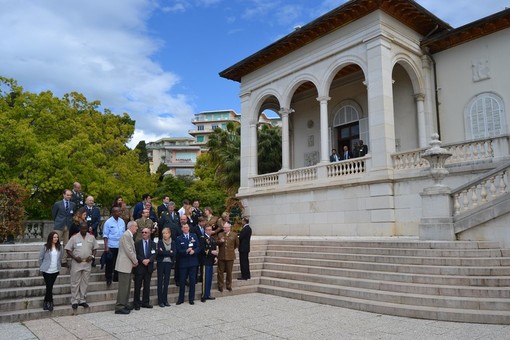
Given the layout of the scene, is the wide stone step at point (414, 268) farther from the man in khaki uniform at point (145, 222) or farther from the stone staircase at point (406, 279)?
the man in khaki uniform at point (145, 222)

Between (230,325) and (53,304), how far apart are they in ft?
13.2

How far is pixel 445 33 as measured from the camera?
56.3 ft

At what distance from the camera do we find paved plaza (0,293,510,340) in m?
6.68

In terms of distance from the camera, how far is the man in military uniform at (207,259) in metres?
10.2

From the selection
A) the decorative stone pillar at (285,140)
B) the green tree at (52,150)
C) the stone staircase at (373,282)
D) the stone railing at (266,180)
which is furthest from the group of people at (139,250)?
the green tree at (52,150)

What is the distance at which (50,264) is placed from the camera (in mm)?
8469

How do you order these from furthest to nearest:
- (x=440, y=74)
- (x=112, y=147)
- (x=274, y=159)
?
(x=112, y=147), (x=274, y=159), (x=440, y=74)

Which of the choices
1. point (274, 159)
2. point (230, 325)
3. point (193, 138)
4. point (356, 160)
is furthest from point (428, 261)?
point (193, 138)

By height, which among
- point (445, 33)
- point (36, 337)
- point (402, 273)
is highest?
point (445, 33)

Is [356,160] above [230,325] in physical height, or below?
above

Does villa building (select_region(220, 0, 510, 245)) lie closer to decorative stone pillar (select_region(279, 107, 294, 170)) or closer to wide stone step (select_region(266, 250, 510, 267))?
decorative stone pillar (select_region(279, 107, 294, 170))

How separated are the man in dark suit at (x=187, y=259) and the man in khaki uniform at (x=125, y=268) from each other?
1255 mm

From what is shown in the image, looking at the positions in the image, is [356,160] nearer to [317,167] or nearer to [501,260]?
[317,167]

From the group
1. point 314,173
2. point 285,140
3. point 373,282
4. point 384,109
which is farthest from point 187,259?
point 285,140
